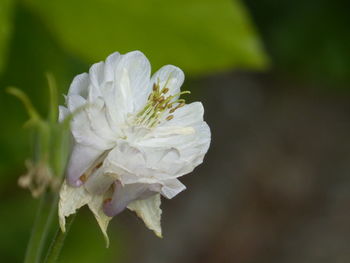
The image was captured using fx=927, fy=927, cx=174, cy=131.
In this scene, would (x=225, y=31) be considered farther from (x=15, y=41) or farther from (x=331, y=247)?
(x=331, y=247)

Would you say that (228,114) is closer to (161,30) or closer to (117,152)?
(161,30)

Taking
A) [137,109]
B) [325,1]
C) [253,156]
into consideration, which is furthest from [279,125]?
[137,109]

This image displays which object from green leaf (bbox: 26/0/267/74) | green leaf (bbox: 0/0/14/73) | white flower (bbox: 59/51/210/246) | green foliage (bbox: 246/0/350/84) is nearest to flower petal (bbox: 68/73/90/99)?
white flower (bbox: 59/51/210/246)

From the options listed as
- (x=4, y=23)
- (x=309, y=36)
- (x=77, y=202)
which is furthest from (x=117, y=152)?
(x=309, y=36)

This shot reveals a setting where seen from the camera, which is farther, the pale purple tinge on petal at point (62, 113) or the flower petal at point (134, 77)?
the flower petal at point (134, 77)

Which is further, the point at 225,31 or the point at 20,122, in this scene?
the point at 20,122

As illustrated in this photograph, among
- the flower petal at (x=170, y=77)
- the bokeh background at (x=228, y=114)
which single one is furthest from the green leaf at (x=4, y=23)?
the flower petal at (x=170, y=77)

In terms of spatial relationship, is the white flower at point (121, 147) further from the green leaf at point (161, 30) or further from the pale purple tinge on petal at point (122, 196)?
the green leaf at point (161, 30)
